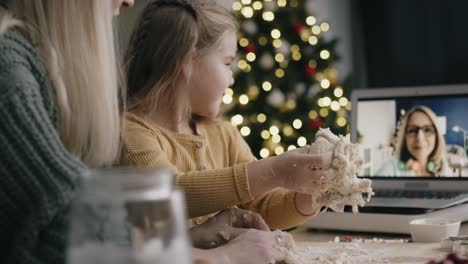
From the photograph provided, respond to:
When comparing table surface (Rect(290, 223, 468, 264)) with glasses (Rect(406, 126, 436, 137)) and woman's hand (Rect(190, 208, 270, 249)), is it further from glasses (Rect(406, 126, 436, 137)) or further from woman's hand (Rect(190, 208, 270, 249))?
glasses (Rect(406, 126, 436, 137))

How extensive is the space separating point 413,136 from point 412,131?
23mm

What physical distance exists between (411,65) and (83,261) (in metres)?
4.46

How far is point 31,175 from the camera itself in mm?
799

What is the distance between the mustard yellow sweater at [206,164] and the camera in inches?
49.1

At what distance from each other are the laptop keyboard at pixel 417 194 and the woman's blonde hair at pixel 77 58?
1.08 m

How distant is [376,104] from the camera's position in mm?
2094

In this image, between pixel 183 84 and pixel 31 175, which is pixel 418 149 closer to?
pixel 183 84

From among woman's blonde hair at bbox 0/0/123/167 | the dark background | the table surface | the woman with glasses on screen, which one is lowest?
the table surface

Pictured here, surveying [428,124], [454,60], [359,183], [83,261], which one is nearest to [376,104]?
[428,124]

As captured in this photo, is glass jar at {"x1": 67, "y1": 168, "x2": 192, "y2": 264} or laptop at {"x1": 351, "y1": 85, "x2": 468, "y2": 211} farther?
laptop at {"x1": 351, "y1": 85, "x2": 468, "y2": 211}

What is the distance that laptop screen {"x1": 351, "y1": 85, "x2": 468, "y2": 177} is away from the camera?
6.32 ft

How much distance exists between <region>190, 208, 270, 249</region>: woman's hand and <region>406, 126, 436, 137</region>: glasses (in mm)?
824

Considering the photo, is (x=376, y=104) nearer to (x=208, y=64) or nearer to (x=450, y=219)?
(x=450, y=219)

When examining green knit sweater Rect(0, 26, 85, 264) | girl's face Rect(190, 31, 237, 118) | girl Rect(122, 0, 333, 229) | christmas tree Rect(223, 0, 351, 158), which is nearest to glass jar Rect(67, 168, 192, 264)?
green knit sweater Rect(0, 26, 85, 264)
